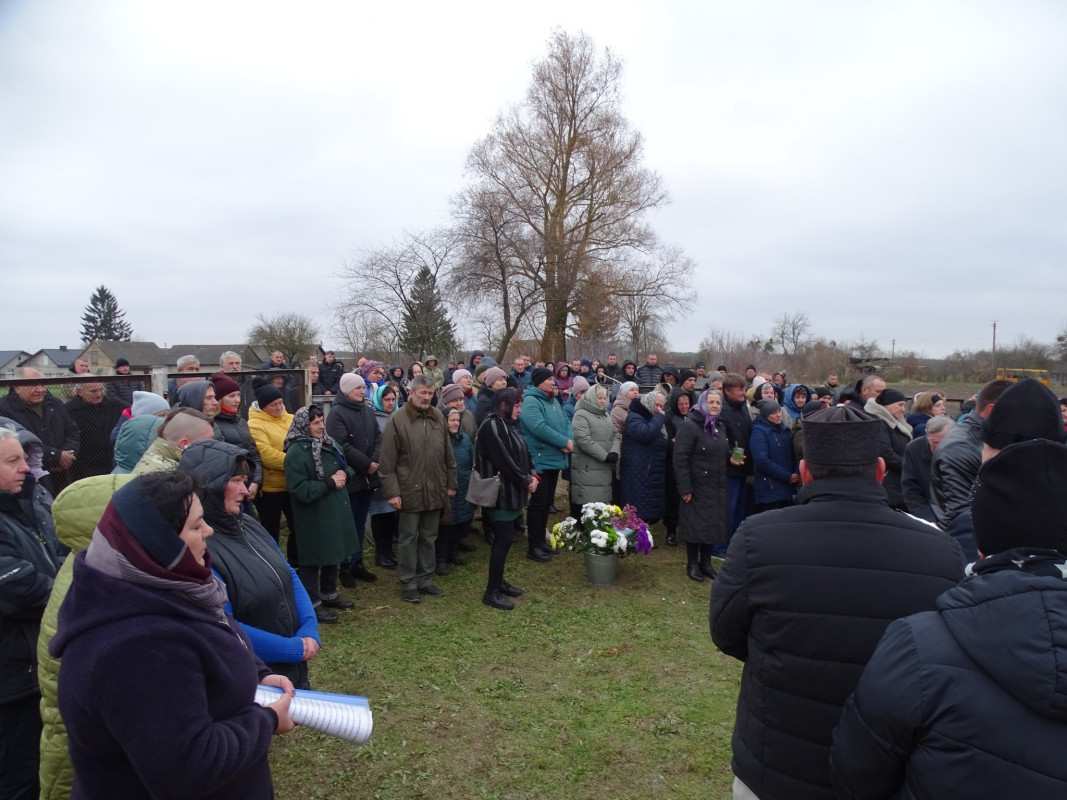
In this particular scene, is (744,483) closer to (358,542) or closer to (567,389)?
(567,389)

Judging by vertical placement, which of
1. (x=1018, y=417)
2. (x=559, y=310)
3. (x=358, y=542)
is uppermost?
(x=559, y=310)

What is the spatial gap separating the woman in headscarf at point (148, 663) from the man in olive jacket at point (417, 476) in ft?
13.3

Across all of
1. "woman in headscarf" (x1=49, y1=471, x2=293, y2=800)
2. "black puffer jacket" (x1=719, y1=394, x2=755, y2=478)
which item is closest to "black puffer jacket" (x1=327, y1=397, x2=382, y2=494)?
"black puffer jacket" (x1=719, y1=394, x2=755, y2=478)

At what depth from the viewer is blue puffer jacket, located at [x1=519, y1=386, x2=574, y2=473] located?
7238 millimetres

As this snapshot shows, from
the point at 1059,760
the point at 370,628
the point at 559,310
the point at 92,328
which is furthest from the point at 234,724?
the point at 92,328

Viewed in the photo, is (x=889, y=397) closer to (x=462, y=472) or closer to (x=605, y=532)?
(x=605, y=532)

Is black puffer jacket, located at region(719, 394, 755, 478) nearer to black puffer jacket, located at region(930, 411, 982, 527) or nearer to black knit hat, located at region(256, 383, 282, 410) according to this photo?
black puffer jacket, located at region(930, 411, 982, 527)

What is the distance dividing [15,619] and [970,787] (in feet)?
11.0

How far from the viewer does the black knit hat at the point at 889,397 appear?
638cm

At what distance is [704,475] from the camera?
21.6 feet

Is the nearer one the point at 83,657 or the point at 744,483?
the point at 83,657

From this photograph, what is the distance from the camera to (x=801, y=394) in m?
8.15

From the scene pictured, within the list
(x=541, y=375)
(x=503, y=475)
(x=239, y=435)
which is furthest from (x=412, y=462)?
(x=541, y=375)

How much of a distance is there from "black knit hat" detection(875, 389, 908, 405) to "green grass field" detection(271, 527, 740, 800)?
266 cm
